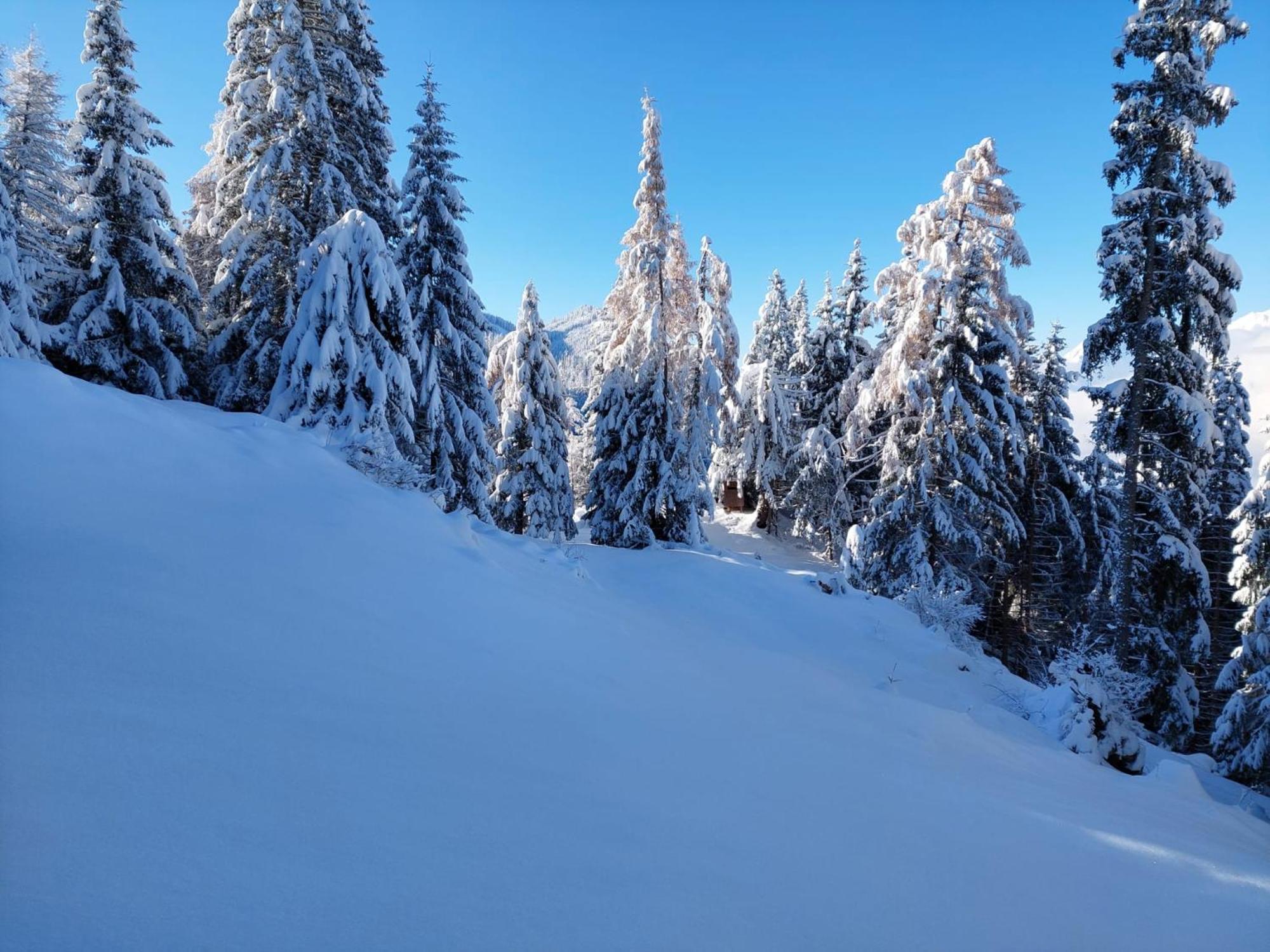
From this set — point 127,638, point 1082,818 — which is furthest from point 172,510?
point 1082,818

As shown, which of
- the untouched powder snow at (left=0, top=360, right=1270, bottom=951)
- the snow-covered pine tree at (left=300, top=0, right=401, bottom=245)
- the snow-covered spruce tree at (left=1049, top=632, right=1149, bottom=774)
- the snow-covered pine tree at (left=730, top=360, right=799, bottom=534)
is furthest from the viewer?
the snow-covered pine tree at (left=730, top=360, right=799, bottom=534)

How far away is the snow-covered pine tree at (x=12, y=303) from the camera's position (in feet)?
30.2

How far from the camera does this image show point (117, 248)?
1272cm

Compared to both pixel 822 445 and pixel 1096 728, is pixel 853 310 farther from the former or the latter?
pixel 1096 728

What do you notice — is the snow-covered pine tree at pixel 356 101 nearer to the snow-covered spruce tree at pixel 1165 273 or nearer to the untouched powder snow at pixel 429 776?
the untouched powder snow at pixel 429 776

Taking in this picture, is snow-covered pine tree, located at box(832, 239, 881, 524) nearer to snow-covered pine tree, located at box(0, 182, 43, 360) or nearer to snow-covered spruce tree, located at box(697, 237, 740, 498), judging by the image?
snow-covered spruce tree, located at box(697, 237, 740, 498)

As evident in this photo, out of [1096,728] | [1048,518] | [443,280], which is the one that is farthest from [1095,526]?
[443,280]

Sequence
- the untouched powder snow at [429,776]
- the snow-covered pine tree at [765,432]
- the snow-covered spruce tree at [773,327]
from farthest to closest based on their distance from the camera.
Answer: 1. the snow-covered spruce tree at [773,327]
2. the snow-covered pine tree at [765,432]
3. the untouched powder snow at [429,776]

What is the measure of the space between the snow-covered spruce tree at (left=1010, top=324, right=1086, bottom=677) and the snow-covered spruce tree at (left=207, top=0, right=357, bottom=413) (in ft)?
68.9

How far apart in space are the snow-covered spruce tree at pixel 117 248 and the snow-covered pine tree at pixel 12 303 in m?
1.44

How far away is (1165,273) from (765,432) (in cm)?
1441

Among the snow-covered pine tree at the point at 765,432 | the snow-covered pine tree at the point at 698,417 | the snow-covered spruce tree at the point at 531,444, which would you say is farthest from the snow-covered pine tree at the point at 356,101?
the snow-covered pine tree at the point at 765,432

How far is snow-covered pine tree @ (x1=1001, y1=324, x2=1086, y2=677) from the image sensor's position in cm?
2042

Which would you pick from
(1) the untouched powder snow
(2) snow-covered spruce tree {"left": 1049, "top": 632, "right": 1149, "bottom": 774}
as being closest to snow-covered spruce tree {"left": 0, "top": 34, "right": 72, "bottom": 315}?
(1) the untouched powder snow
